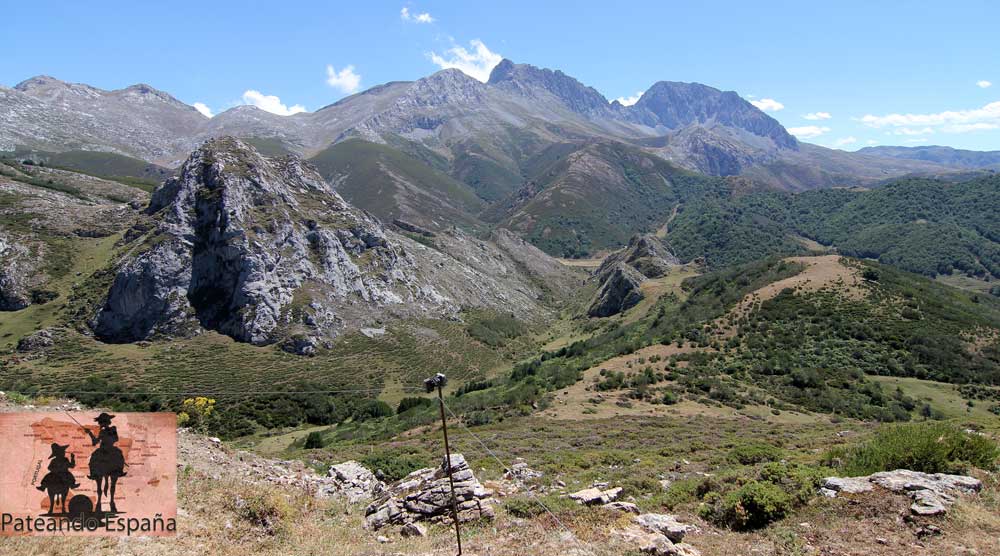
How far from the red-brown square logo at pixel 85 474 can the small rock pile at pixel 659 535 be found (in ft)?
40.8

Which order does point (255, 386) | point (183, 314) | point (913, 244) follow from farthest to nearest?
point (913, 244) < point (183, 314) < point (255, 386)

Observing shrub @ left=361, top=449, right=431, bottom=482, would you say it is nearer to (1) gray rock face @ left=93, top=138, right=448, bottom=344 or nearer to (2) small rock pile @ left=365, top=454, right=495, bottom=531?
(2) small rock pile @ left=365, top=454, right=495, bottom=531

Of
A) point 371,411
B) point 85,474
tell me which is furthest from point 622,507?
point 371,411

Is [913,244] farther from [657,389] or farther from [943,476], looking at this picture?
[943,476]

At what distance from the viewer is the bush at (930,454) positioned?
1656 cm

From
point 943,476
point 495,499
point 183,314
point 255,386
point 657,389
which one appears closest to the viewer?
point 943,476

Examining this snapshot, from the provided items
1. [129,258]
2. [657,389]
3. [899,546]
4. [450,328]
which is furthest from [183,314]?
[899,546]

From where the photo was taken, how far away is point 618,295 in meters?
112

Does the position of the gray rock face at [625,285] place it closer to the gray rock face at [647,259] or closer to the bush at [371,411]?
the gray rock face at [647,259]

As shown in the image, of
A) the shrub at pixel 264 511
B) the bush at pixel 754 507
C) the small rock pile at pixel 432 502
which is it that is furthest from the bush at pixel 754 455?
the shrub at pixel 264 511

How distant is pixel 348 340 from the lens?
249 ft

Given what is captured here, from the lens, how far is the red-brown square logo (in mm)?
10039

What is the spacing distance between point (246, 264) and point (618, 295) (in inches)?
3193

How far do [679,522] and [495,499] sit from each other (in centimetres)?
671
